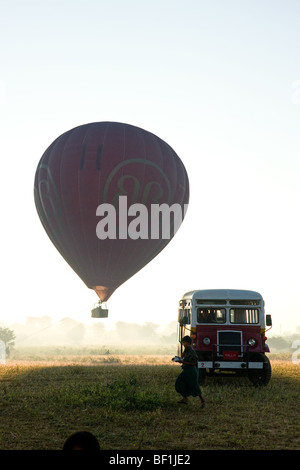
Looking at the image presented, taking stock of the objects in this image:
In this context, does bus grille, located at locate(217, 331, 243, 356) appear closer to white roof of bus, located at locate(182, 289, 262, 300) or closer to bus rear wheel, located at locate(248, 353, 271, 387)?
bus rear wheel, located at locate(248, 353, 271, 387)

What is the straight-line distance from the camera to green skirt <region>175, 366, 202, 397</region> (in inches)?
554

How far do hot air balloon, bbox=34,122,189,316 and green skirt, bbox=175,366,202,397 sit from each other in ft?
71.1

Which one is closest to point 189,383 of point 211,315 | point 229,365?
point 229,365

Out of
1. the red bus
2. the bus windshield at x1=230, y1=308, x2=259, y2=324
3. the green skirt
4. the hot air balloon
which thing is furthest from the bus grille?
the hot air balloon

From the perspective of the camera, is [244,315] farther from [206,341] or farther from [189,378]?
[189,378]

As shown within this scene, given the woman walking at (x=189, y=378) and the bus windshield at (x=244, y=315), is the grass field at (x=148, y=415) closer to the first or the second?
the woman walking at (x=189, y=378)

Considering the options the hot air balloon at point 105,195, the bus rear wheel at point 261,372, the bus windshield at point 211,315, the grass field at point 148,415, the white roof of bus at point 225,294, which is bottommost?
the grass field at point 148,415

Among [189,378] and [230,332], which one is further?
[230,332]

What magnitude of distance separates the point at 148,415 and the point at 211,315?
7249mm

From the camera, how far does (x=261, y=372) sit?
1911cm

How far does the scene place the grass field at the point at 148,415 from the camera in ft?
33.7

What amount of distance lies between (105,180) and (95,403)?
21845 millimetres

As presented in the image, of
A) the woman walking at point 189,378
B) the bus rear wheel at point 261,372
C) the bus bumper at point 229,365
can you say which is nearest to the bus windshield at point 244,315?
the bus rear wheel at point 261,372

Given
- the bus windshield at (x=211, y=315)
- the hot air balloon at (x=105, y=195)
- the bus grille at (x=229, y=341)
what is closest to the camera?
the bus grille at (x=229, y=341)
